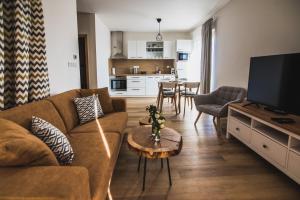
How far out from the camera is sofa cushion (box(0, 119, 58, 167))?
1.02m

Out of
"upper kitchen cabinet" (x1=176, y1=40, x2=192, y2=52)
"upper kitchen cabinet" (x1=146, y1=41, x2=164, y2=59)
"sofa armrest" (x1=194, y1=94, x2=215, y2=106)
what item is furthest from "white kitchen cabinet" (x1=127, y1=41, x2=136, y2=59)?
"sofa armrest" (x1=194, y1=94, x2=215, y2=106)

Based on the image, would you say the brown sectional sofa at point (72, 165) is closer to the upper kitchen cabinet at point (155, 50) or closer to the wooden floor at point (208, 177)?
the wooden floor at point (208, 177)

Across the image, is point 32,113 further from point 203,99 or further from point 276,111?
point 203,99

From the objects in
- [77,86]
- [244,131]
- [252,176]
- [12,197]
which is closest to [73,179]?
[12,197]

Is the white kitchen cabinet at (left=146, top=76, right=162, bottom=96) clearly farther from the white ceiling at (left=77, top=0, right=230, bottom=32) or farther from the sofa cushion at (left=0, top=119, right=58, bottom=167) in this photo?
the sofa cushion at (left=0, top=119, right=58, bottom=167)

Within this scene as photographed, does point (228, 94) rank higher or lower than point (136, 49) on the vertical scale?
lower

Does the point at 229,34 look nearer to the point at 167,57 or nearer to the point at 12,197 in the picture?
the point at 167,57

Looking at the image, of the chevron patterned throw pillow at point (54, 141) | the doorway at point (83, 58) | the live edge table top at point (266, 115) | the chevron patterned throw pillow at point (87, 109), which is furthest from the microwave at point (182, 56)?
the chevron patterned throw pillow at point (54, 141)

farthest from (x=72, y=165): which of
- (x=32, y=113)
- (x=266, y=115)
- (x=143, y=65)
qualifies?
(x=143, y=65)

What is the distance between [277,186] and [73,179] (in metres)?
1.89

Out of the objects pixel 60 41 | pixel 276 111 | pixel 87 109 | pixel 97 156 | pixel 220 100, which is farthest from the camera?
pixel 220 100

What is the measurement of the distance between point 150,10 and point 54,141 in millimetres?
4059

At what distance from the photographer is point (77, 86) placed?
3.96 meters

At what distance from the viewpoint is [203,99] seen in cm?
381
